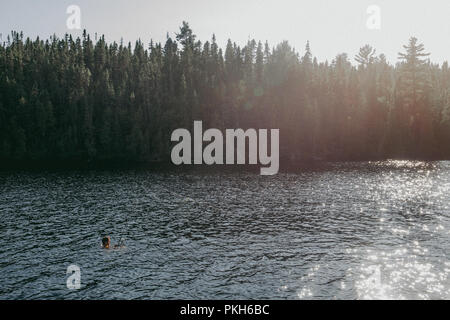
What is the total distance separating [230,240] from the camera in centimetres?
5109

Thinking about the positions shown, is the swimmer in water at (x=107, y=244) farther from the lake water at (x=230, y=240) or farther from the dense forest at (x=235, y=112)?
the dense forest at (x=235, y=112)

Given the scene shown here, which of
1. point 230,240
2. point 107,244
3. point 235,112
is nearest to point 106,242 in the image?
point 107,244

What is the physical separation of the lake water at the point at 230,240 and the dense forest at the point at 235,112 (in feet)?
240

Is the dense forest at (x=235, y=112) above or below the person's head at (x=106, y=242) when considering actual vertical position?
above

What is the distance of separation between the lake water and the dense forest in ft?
240

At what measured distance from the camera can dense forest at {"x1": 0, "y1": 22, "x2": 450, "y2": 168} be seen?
168m

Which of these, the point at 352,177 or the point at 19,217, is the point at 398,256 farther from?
the point at 352,177

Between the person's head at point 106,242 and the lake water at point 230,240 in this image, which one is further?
the person's head at point 106,242

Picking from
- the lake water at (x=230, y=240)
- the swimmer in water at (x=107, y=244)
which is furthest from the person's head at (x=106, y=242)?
the lake water at (x=230, y=240)

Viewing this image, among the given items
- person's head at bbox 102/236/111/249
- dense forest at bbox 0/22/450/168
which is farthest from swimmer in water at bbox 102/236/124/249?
dense forest at bbox 0/22/450/168

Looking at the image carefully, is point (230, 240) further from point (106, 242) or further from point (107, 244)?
point (106, 242)

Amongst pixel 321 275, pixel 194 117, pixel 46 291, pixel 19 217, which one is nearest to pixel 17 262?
pixel 46 291

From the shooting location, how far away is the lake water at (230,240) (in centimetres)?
3638

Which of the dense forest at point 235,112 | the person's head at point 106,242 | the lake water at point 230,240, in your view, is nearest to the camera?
the lake water at point 230,240
